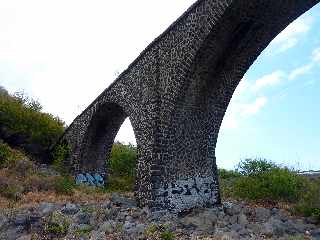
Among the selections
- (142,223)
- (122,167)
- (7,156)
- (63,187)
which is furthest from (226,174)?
(142,223)

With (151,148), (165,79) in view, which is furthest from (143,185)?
(165,79)

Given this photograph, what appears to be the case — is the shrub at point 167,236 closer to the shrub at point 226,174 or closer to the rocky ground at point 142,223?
the rocky ground at point 142,223

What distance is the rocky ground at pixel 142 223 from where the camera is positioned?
33.1 feet

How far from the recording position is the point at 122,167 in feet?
76.2

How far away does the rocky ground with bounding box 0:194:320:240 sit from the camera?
10102 mm

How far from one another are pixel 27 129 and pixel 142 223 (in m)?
14.3

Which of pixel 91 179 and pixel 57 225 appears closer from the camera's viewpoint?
pixel 57 225

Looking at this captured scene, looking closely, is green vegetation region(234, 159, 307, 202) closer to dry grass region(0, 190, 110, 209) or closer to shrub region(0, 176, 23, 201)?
dry grass region(0, 190, 110, 209)

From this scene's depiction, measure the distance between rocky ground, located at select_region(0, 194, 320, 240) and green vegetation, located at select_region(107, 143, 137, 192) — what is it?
25.8 ft

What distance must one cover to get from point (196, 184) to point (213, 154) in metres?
1.09

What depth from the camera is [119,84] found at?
53.5 ft

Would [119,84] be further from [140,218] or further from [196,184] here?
[140,218]

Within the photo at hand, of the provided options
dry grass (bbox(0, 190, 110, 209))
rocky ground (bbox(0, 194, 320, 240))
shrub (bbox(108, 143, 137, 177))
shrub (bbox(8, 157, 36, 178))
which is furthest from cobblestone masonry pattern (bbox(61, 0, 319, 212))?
shrub (bbox(108, 143, 137, 177))

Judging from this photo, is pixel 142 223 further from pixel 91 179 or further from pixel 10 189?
pixel 91 179
